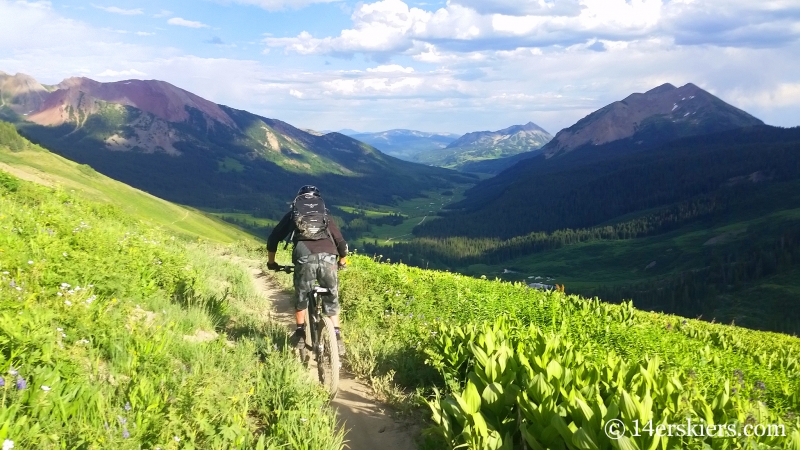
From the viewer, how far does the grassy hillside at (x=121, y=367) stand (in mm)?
3867

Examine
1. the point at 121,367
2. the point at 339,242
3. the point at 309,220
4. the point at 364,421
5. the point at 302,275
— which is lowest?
the point at 364,421

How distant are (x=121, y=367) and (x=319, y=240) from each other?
3060mm

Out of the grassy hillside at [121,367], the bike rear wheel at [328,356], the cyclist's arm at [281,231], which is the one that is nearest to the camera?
the grassy hillside at [121,367]

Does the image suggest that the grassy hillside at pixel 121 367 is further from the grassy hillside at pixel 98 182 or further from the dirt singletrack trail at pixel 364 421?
the grassy hillside at pixel 98 182

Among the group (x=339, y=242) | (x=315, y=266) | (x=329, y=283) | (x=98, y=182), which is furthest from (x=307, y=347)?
(x=98, y=182)

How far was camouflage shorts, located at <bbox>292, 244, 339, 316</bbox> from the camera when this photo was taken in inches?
284

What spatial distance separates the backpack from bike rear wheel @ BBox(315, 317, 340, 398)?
1230 mm

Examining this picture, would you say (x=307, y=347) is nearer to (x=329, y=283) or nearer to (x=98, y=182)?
(x=329, y=283)

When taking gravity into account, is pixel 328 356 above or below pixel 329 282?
below

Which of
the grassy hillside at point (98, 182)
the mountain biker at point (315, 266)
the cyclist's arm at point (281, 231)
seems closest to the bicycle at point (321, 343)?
the mountain biker at point (315, 266)

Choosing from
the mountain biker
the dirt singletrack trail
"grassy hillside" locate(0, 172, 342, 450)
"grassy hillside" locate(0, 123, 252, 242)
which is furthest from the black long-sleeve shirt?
"grassy hillside" locate(0, 123, 252, 242)

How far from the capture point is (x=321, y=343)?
281 inches

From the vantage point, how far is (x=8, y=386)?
12.6ft

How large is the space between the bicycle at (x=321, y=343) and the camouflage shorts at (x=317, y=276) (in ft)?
0.28
